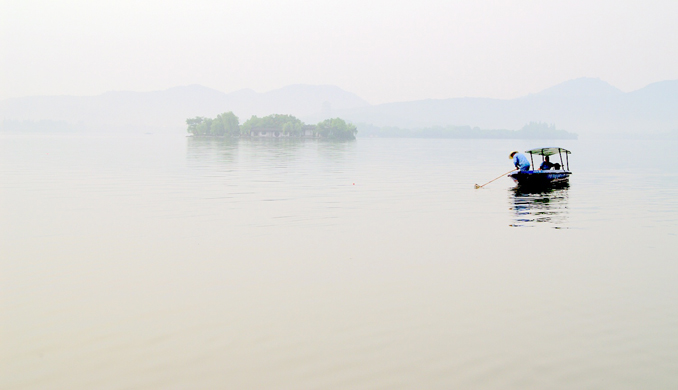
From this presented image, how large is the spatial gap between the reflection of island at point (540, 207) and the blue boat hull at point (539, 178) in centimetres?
93

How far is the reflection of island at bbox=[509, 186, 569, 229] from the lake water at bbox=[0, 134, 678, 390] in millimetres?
291

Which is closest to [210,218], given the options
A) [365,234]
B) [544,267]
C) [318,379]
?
[365,234]

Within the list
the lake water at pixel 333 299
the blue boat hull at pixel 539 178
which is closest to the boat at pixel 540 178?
the blue boat hull at pixel 539 178

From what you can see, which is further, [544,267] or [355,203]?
[355,203]

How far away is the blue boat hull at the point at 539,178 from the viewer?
3941 cm

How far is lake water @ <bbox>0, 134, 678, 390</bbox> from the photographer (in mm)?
9000

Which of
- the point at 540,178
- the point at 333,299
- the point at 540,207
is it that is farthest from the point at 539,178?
the point at 333,299

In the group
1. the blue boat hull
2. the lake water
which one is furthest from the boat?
the lake water

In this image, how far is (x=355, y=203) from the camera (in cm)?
2995

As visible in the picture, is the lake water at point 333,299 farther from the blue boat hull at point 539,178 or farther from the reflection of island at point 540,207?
the blue boat hull at point 539,178

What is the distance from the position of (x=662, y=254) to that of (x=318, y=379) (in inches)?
572

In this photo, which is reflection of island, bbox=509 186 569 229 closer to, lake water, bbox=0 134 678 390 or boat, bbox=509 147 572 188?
lake water, bbox=0 134 678 390

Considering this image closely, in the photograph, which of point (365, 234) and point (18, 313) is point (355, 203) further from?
point (18, 313)

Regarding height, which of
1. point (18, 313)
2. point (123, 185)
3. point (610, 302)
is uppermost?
point (123, 185)
